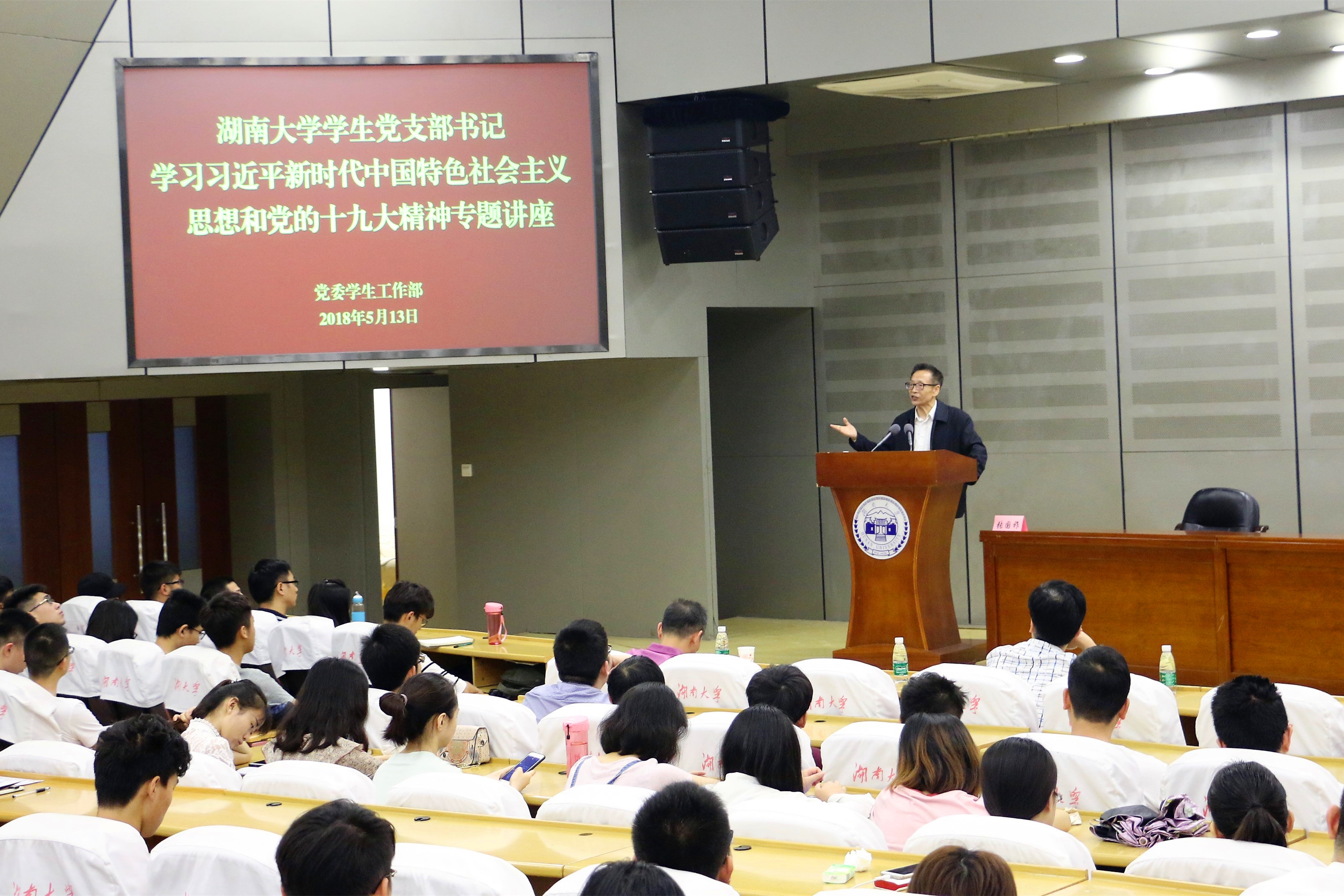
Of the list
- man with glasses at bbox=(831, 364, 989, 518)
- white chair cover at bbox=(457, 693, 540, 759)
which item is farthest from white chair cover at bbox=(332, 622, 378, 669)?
man with glasses at bbox=(831, 364, 989, 518)

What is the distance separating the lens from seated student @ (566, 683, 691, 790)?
360cm

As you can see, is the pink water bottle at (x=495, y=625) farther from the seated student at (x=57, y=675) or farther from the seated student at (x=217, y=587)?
the seated student at (x=57, y=675)

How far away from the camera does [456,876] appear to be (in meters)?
2.55

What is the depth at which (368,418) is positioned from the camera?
37.8 feet

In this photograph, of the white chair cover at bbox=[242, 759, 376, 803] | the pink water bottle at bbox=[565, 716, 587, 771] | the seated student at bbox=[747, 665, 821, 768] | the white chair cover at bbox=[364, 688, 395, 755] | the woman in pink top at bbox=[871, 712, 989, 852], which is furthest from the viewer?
the white chair cover at bbox=[364, 688, 395, 755]

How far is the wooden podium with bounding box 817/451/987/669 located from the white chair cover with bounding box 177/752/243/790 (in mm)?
3283

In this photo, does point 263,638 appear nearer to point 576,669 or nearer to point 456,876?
point 576,669

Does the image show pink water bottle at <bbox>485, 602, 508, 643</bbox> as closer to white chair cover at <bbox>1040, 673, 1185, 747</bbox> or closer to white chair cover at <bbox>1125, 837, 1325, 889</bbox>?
white chair cover at <bbox>1040, 673, 1185, 747</bbox>

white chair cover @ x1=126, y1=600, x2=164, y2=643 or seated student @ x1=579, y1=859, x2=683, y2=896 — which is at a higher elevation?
seated student @ x1=579, y1=859, x2=683, y2=896

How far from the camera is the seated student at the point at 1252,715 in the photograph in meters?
3.51

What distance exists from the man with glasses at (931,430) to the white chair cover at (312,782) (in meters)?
3.59

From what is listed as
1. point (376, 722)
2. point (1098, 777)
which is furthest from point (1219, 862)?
point (376, 722)

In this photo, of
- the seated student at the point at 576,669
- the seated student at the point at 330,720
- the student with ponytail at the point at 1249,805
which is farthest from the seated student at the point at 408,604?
the student with ponytail at the point at 1249,805

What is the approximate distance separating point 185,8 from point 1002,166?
516 centimetres
